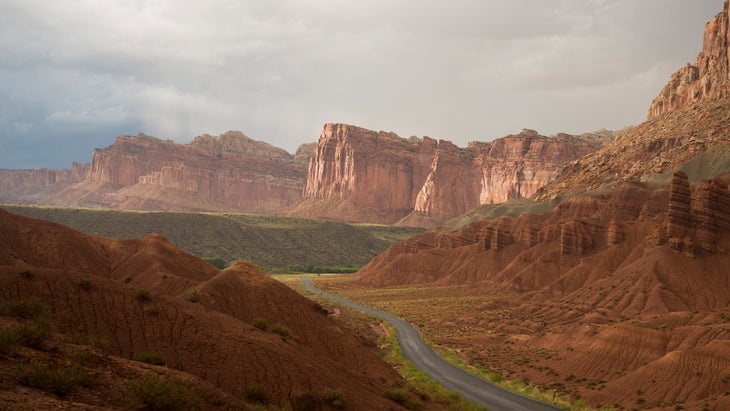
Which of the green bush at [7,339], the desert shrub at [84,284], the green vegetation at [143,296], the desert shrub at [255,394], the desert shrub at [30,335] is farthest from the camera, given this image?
the green vegetation at [143,296]

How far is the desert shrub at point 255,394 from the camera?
22500 millimetres

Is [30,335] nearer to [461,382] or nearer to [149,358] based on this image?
[149,358]

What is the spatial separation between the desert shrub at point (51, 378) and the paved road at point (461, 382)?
95.4 ft

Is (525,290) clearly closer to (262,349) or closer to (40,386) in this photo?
(262,349)

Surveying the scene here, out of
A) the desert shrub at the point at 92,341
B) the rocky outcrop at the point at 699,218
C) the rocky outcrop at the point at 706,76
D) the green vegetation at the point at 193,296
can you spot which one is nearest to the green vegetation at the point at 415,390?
the desert shrub at the point at 92,341

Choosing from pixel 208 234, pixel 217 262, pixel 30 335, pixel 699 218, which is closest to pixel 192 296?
pixel 30 335

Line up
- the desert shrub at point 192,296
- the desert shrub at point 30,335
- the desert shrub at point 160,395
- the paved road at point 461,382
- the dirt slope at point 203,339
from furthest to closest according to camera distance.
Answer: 1. the paved road at point 461,382
2. the desert shrub at point 192,296
3. the dirt slope at point 203,339
4. the desert shrub at point 30,335
5. the desert shrub at point 160,395

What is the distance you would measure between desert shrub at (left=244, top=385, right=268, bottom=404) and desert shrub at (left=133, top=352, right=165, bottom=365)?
361 cm

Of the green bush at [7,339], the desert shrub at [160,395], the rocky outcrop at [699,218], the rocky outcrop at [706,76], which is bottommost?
the desert shrub at [160,395]

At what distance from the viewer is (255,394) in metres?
22.5

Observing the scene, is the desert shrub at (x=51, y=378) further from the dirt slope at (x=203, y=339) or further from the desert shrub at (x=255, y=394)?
the desert shrub at (x=255, y=394)

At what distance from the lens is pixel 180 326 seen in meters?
26.7

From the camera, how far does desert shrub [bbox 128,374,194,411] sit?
646 inches

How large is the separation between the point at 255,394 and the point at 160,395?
647 cm
